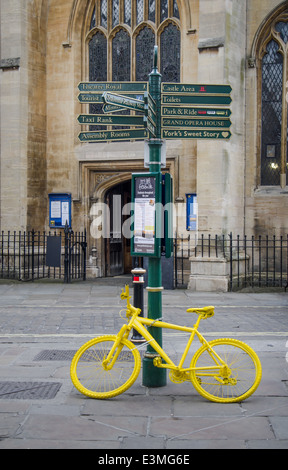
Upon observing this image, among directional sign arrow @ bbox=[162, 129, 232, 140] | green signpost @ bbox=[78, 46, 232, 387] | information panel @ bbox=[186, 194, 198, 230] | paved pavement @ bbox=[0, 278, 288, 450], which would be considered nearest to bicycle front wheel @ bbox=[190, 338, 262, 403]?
paved pavement @ bbox=[0, 278, 288, 450]

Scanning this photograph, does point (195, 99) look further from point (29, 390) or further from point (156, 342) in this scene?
point (29, 390)

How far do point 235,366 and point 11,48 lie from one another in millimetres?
13124

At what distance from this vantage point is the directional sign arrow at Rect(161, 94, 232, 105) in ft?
20.9

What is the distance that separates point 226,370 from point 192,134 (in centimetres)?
257

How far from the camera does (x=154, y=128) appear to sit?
621 cm

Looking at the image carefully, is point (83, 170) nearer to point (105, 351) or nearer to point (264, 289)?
point (264, 289)

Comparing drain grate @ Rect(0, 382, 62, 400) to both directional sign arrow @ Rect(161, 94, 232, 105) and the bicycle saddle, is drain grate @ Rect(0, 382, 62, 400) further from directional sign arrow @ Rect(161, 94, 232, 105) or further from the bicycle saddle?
directional sign arrow @ Rect(161, 94, 232, 105)

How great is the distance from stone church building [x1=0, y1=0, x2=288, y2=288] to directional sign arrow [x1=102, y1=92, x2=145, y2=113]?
8.23m

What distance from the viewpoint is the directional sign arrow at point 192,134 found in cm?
635

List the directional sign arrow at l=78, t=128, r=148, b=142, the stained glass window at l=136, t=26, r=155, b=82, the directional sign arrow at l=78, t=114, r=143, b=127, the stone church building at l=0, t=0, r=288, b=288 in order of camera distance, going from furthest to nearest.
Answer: the stained glass window at l=136, t=26, r=155, b=82 < the stone church building at l=0, t=0, r=288, b=288 < the directional sign arrow at l=78, t=128, r=148, b=142 < the directional sign arrow at l=78, t=114, r=143, b=127

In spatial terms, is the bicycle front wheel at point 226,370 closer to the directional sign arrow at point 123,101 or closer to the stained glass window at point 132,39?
the directional sign arrow at point 123,101

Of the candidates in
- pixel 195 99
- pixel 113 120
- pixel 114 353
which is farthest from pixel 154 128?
pixel 114 353

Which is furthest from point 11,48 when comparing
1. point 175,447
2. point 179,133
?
point 175,447

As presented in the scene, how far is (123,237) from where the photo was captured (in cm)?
1805
